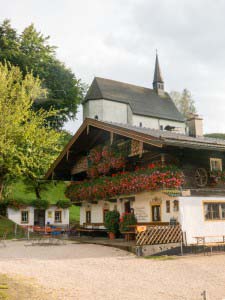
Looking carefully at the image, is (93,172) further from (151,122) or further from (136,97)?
(136,97)

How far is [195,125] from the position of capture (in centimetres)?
2383

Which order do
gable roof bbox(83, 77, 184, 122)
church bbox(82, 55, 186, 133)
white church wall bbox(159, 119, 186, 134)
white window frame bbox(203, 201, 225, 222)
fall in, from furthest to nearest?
white church wall bbox(159, 119, 186, 134)
gable roof bbox(83, 77, 184, 122)
church bbox(82, 55, 186, 133)
white window frame bbox(203, 201, 225, 222)

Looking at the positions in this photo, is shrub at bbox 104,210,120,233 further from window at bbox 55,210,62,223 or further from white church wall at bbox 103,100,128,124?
white church wall at bbox 103,100,128,124

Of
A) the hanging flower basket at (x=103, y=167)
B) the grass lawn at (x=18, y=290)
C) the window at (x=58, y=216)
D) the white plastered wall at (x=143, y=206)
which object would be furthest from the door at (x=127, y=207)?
the window at (x=58, y=216)

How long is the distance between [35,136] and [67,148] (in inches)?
113

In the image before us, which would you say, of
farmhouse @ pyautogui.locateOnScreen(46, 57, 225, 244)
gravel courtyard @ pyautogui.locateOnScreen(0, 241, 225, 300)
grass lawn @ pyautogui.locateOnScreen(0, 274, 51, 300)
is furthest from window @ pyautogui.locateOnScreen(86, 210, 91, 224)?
grass lawn @ pyautogui.locateOnScreen(0, 274, 51, 300)

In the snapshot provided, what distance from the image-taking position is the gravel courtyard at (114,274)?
8016 mm

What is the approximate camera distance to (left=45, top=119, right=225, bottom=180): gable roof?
15641 mm

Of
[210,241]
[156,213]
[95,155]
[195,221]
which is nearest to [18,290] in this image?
[195,221]

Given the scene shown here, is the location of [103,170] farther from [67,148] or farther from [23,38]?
[23,38]

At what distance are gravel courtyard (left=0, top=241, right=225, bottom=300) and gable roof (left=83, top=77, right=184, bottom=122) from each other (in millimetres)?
40294

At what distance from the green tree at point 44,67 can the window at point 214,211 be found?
20872mm

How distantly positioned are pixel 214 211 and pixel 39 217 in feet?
72.2

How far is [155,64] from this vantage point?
68.8 metres
